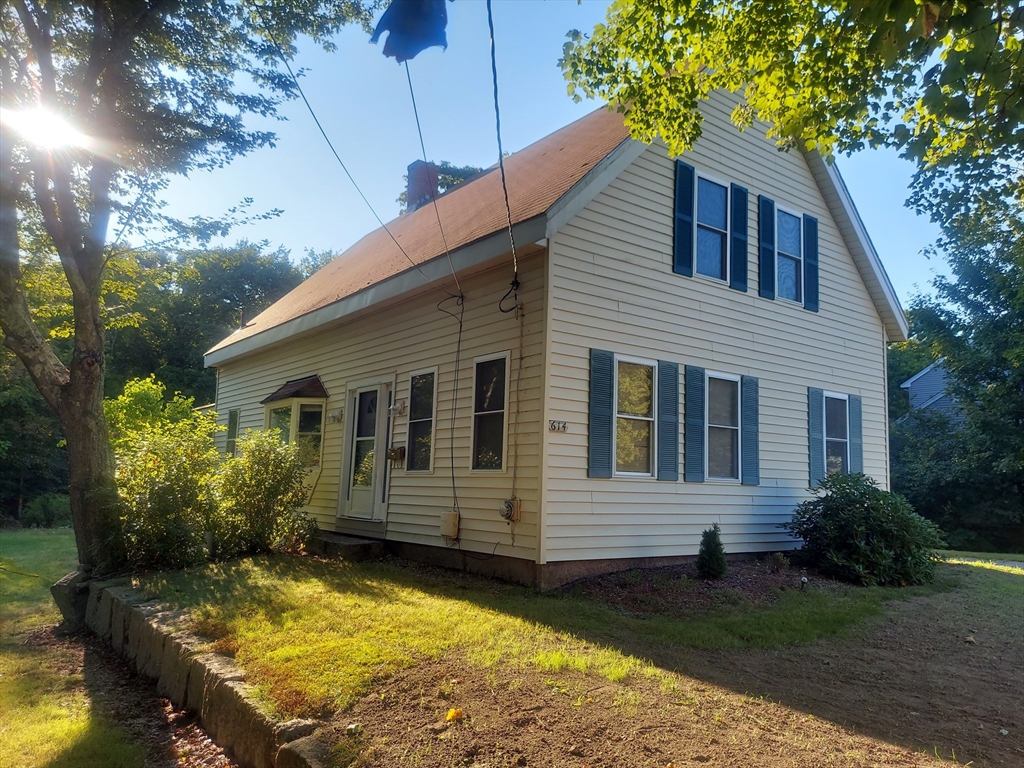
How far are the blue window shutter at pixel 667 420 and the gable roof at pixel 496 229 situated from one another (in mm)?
2399

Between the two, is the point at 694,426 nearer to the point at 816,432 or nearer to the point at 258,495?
the point at 816,432

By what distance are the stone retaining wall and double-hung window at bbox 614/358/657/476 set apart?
4.85 metres

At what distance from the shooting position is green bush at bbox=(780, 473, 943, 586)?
8.91m

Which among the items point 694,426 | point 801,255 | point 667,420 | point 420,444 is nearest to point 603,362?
point 667,420

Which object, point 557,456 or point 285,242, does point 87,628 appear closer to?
point 557,456

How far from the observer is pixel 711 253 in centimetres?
982

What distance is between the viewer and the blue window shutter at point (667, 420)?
8.67m

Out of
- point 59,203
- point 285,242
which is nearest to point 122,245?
point 59,203

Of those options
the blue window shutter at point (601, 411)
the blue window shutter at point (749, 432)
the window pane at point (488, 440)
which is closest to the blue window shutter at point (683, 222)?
the blue window shutter at point (749, 432)

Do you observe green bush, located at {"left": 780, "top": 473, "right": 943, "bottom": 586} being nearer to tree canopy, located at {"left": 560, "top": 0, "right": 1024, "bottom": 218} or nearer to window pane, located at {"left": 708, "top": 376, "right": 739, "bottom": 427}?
window pane, located at {"left": 708, "top": 376, "right": 739, "bottom": 427}

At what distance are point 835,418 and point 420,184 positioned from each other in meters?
10.4

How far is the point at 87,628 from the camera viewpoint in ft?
25.1

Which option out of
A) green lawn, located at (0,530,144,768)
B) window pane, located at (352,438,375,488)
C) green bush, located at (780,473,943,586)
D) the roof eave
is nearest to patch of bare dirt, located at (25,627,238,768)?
green lawn, located at (0,530,144,768)

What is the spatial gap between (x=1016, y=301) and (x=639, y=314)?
17504 millimetres
